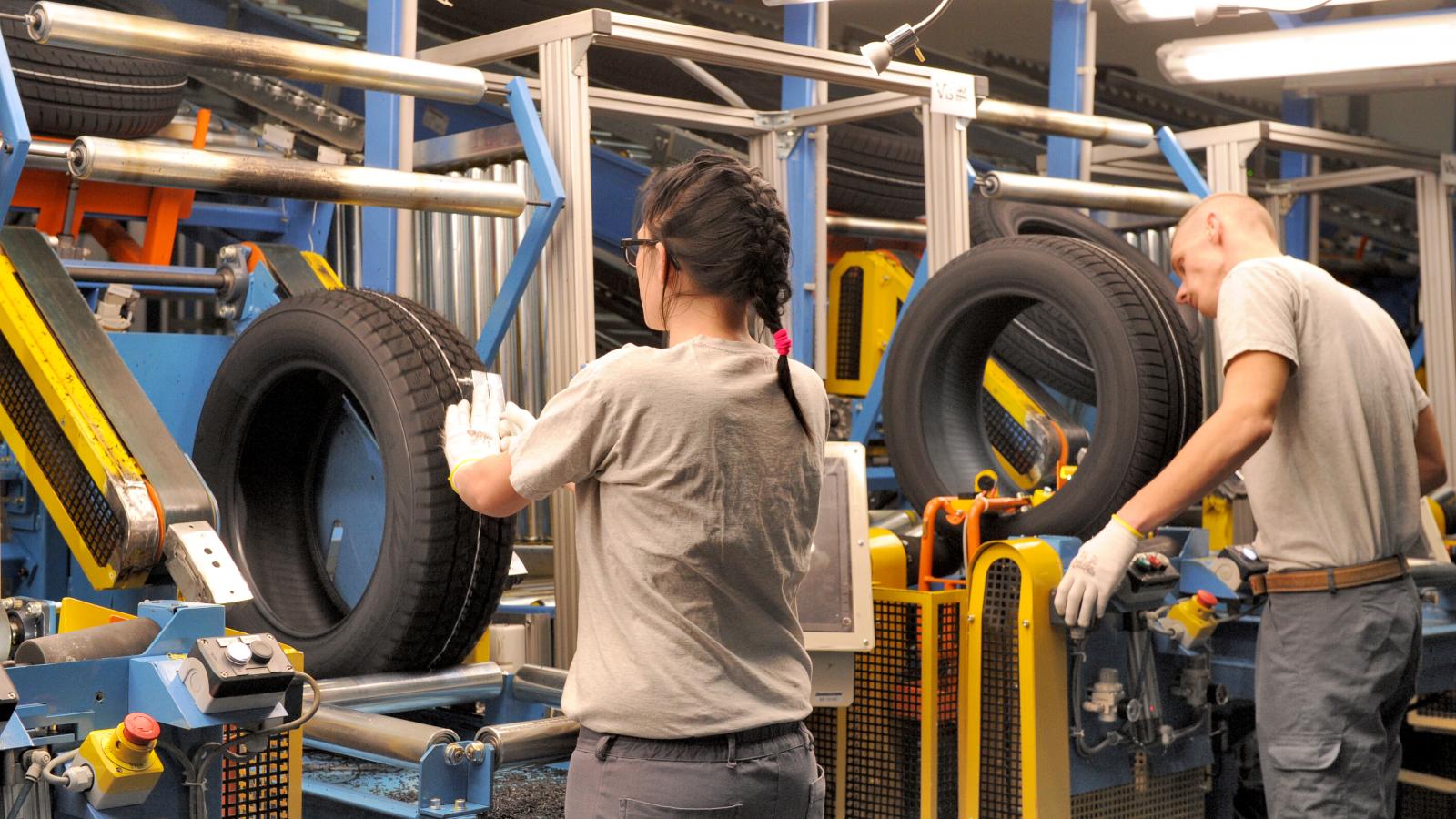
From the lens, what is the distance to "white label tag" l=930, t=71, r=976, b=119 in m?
4.08

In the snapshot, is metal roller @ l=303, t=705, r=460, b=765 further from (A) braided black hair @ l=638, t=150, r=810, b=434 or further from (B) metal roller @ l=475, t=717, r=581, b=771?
(A) braided black hair @ l=638, t=150, r=810, b=434

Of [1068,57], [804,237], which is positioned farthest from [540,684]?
[1068,57]

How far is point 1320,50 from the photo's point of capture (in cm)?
461

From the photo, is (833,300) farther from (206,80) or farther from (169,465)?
(169,465)

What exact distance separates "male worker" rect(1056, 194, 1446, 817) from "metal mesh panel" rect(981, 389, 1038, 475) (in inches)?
75.3

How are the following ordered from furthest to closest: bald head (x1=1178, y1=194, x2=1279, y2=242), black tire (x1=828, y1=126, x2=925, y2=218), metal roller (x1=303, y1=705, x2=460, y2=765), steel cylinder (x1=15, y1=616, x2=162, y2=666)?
black tire (x1=828, y1=126, x2=925, y2=218) → bald head (x1=1178, y1=194, x2=1279, y2=242) → metal roller (x1=303, y1=705, x2=460, y2=765) → steel cylinder (x1=15, y1=616, x2=162, y2=666)

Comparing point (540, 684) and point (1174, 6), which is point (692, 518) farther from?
point (1174, 6)

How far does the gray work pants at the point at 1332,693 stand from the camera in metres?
2.72

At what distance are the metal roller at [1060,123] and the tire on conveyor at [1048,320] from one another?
338 millimetres

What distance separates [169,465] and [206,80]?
7.37ft

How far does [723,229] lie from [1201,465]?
1.31 metres

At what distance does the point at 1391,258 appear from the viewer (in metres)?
7.60

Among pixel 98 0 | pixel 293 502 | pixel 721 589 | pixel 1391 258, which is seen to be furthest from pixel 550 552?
pixel 1391 258

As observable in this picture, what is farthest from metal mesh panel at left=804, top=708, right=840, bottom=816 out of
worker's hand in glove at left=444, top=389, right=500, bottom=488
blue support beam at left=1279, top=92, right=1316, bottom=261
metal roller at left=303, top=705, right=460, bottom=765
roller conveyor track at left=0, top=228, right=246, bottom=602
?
blue support beam at left=1279, top=92, right=1316, bottom=261
